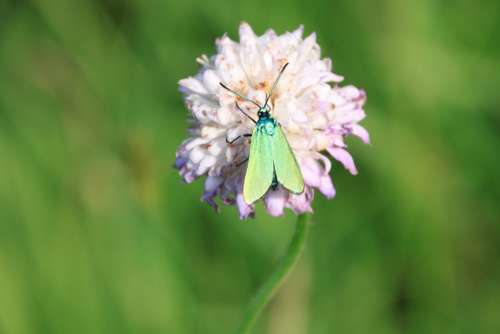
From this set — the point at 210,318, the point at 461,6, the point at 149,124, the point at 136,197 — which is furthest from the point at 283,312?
the point at 461,6

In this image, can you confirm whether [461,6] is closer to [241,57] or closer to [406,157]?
[406,157]

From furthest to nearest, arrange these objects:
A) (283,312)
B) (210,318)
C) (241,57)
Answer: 1. (210,318)
2. (283,312)
3. (241,57)

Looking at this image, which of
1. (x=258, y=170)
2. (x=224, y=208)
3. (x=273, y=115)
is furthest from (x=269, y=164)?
(x=224, y=208)

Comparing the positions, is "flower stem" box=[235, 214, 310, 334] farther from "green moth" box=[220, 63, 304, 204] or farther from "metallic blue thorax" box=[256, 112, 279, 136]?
"metallic blue thorax" box=[256, 112, 279, 136]

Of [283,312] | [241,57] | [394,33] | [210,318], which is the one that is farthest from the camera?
[394,33]

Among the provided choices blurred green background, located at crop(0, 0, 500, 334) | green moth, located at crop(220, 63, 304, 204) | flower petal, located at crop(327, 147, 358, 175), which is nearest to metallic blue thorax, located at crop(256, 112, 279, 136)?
green moth, located at crop(220, 63, 304, 204)

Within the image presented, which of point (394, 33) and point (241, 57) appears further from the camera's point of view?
point (394, 33)

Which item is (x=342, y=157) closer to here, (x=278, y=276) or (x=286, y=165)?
(x=286, y=165)
